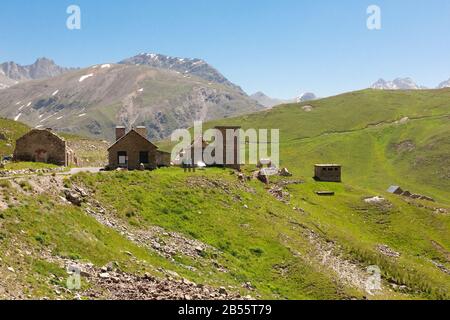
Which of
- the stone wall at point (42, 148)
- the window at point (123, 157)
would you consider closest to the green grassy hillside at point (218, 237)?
the window at point (123, 157)

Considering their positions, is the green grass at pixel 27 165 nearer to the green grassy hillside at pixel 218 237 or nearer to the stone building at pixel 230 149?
the green grassy hillside at pixel 218 237

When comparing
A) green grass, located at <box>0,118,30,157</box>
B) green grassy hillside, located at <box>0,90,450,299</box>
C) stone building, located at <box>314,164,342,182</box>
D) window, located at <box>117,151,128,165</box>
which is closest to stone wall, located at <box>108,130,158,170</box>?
window, located at <box>117,151,128,165</box>

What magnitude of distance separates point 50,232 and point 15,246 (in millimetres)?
3856

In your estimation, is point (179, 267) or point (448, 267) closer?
point (179, 267)

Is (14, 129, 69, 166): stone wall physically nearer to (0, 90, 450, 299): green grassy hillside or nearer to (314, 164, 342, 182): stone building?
(0, 90, 450, 299): green grassy hillside

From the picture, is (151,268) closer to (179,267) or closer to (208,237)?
(179,267)

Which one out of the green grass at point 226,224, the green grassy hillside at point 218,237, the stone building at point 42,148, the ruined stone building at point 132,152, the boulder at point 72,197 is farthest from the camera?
the ruined stone building at point 132,152

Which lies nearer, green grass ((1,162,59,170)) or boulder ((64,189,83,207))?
boulder ((64,189,83,207))

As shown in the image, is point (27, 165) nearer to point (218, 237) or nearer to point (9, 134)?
point (218, 237)

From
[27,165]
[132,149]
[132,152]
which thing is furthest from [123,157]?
A: [27,165]

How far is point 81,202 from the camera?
41.2 meters

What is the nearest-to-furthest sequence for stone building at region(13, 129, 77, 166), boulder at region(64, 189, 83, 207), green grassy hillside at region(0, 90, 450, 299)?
green grassy hillside at region(0, 90, 450, 299) < boulder at region(64, 189, 83, 207) < stone building at region(13, 129, 77, 166)

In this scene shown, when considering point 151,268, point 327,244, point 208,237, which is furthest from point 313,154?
point 151,268
